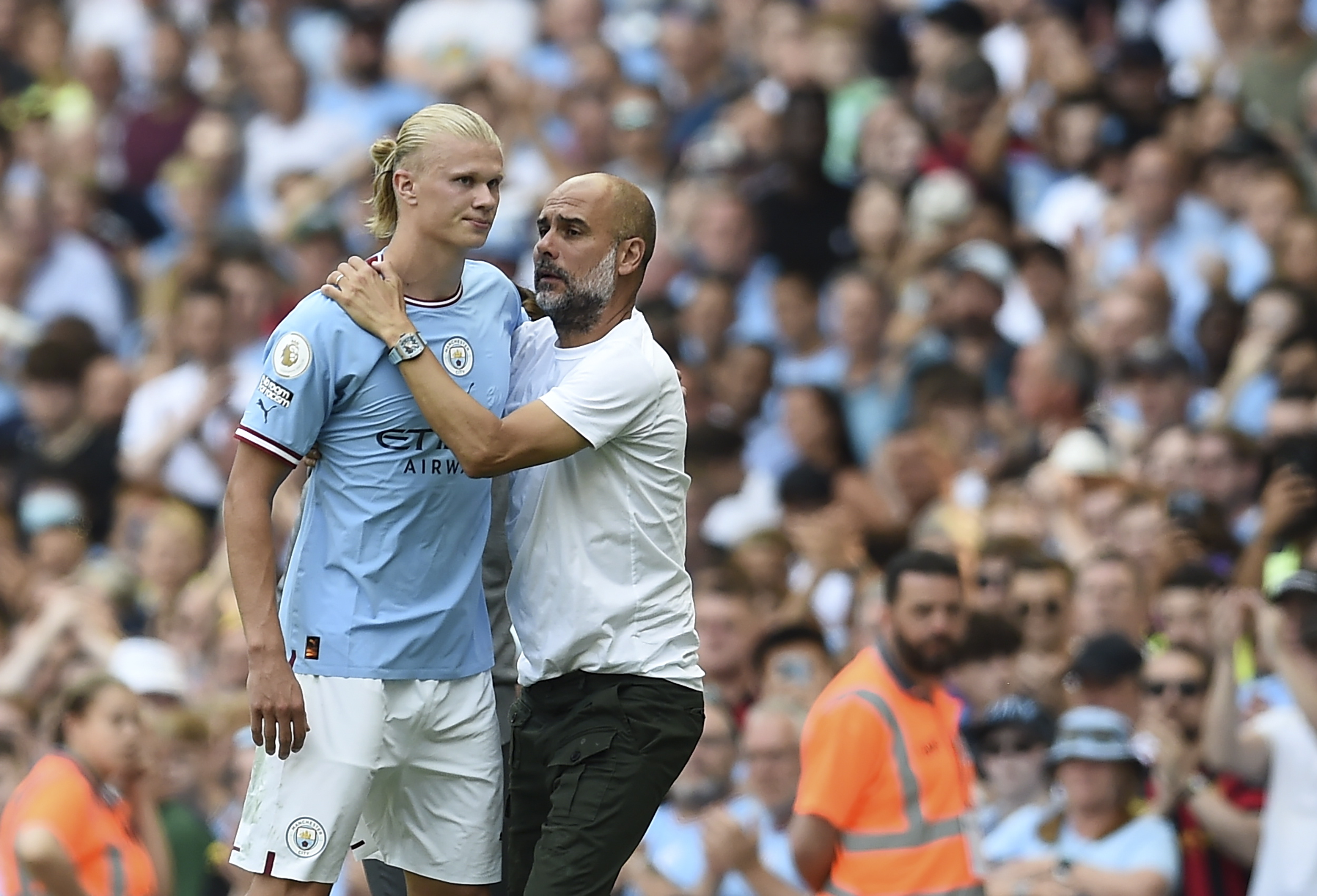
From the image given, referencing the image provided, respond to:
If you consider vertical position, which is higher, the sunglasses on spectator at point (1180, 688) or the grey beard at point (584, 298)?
the grey beard at point (584, 298)

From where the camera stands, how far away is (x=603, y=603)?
17.0ft

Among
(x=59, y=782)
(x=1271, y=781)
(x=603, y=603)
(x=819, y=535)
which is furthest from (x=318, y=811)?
(x=819, y=535)

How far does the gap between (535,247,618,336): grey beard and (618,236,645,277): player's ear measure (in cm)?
2

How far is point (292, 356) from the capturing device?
16.2 ft

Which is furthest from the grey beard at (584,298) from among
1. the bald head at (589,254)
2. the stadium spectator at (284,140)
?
the stadium spectator at (284,140)

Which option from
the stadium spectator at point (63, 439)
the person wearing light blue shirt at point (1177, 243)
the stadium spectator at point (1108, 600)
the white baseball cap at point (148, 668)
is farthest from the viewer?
the stadium spectator at point (63, 439)

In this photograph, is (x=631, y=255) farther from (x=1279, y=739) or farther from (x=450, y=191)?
(x=1279, y=739)

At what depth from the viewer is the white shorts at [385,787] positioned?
4957mm

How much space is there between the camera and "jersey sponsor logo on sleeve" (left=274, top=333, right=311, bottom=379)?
16.2 ft

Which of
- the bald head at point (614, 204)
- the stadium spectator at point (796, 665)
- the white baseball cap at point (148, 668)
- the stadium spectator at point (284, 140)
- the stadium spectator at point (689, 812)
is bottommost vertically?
the stadium spectator at point (689, 812)

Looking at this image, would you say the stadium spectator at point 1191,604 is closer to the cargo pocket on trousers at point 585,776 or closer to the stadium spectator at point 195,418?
the cargo pocket on trousers at point 585,776

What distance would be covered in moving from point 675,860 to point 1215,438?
2890mm

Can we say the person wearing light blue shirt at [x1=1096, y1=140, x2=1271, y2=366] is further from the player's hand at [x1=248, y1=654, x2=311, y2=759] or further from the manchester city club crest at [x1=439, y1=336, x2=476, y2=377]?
the player's hand at [x1=248, y1=654, x2=311, y2=759]

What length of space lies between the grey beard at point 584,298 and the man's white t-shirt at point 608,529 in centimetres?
6
